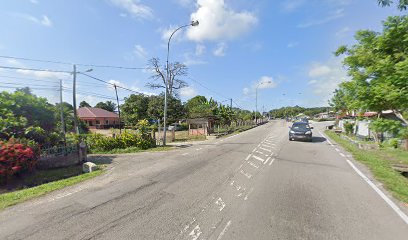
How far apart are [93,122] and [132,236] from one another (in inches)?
2177

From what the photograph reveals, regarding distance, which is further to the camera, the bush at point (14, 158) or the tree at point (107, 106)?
the tree at point (107, 106)

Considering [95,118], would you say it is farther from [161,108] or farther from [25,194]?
[25,194]

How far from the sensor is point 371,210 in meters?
4.72

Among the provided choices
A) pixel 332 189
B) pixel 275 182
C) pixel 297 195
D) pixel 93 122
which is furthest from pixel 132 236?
pixel 93 122

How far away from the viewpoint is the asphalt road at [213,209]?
3914mm

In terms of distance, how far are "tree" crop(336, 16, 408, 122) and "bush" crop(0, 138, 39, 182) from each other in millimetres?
11411

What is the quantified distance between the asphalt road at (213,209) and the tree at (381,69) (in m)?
2.43

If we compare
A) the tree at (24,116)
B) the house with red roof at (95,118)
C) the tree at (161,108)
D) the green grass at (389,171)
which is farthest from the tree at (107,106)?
the green grass at (389,171)

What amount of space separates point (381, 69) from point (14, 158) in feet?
38.9

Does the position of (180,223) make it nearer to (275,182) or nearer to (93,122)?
(275,182)

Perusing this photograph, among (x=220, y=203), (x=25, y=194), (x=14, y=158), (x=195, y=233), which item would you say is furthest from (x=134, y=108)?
(x=195, y=233)

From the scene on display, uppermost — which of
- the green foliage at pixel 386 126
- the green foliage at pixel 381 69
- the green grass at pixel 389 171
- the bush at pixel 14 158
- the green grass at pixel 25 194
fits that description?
the green foliage at pixel 381 69

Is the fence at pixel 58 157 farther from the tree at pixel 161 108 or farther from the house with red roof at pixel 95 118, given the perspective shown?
the house with red roof at pixel 95 118

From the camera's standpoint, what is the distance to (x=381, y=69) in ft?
15.9
